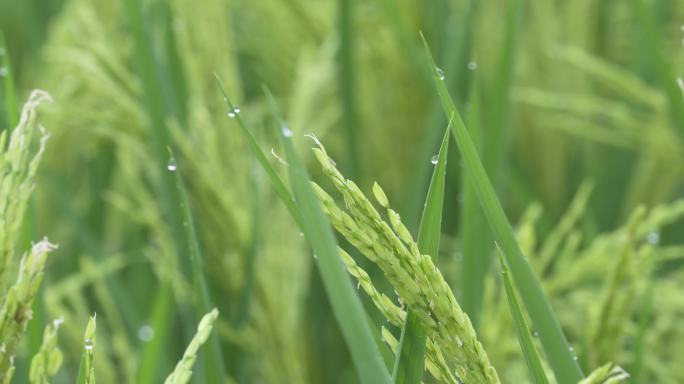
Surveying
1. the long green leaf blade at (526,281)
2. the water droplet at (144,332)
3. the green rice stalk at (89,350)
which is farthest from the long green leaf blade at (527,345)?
the water droplet at (144,332)

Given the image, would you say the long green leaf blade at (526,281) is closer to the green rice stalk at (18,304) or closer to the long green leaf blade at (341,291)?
the long green leaf blade at (341,291)

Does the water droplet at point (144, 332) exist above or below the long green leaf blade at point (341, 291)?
above

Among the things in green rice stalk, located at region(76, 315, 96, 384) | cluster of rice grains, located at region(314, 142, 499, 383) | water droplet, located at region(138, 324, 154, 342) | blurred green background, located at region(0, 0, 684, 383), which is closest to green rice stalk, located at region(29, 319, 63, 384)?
green rice stalk, located at region(76, 315, 96, 384)

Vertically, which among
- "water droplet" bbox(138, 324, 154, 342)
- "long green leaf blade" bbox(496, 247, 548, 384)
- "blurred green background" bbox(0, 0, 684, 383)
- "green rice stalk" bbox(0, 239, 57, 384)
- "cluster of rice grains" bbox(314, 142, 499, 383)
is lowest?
"long green leaf blade" bbox(496, 247, 548, 384)

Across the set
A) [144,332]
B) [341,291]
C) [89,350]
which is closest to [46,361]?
[89,350]

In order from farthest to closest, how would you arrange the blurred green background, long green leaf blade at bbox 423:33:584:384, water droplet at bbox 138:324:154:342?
water droplet at bbox 138:324:154:342 < the blurred green background < long green leaf blade at bbox 423:33:584:384

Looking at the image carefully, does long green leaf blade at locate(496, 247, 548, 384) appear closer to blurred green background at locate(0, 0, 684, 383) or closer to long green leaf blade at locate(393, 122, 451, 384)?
long green leaf blade at locate(393, 122, 451, 384)

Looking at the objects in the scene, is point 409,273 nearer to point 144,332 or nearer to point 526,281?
point 526,281
